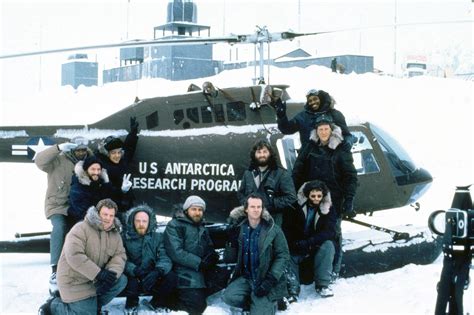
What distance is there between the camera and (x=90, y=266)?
5.18m

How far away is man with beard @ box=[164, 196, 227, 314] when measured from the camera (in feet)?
18.9

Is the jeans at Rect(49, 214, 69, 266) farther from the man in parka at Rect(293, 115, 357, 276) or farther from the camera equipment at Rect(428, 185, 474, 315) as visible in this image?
the camera equipment at Rect(428, 185, 474, 315)

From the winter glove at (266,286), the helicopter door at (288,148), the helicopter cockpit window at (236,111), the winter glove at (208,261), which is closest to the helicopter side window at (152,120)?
the helicopter cockpit window at (236,111)

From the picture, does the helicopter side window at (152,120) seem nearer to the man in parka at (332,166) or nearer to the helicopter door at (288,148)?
the helicopter door at (288,148)

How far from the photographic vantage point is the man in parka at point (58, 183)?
6348 millimetres

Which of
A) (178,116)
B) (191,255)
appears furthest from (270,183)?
(178,116)

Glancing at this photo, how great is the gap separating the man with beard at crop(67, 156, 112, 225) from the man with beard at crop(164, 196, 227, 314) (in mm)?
879

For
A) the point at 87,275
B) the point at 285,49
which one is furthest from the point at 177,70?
the point at 87,275

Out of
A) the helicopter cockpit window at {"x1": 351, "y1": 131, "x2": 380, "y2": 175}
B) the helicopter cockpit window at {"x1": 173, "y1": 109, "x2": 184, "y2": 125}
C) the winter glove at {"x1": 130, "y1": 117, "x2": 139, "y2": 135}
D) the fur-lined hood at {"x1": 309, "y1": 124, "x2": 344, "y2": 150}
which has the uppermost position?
the helicopter cockpit window at {"x1": 173, "y1": 109, "x2": 184, "y2": 125}

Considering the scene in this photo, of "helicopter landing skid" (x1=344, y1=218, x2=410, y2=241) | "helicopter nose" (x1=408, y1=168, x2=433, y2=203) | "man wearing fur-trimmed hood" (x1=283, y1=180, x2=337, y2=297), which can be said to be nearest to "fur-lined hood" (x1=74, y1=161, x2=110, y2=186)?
"man wearing fur-trimmed hood" (x1=283, y1=180, x2=337, y2=297)

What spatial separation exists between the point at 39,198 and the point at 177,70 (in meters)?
19.3

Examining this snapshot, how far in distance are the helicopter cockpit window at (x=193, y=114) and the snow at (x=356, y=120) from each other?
237 mm

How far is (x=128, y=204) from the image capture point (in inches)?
260

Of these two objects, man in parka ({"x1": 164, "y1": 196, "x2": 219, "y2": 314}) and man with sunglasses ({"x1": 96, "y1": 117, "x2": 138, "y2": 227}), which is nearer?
man in parka ({"x1": 164, "y1": 196, "x2": 219, "y2": 314})
